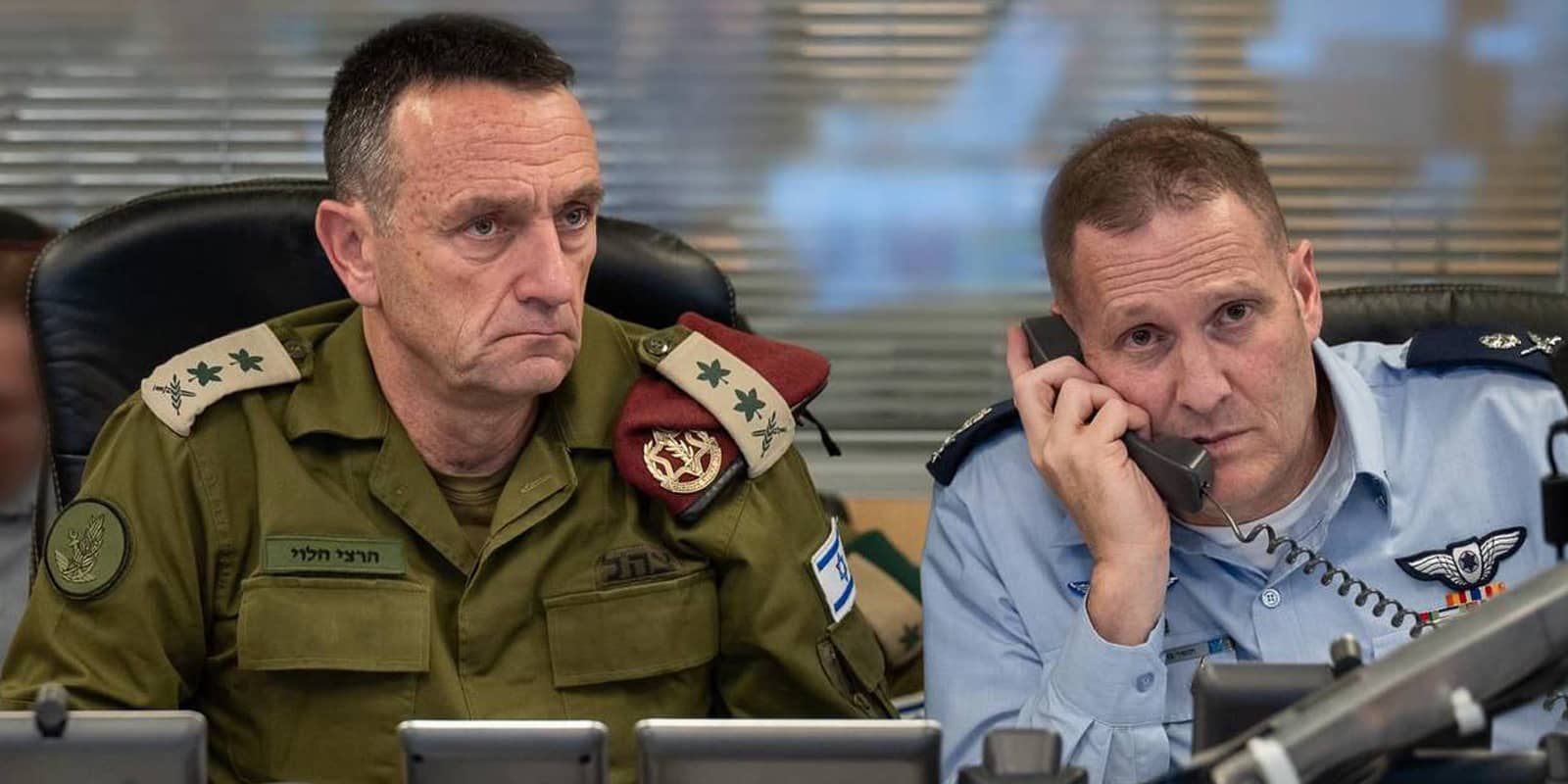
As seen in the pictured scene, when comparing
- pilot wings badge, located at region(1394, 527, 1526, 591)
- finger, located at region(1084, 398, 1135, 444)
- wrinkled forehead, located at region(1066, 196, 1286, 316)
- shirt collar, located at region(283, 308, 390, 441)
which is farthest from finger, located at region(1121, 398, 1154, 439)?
shirt collar, located at region(283, 308, 390, 441)

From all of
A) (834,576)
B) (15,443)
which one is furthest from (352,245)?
(15,443)

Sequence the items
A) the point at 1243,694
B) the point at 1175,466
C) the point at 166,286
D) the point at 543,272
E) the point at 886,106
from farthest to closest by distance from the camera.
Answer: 1. the point at 886,106
2. the point at 166,286
3. the point at 543,272
4. the point at 1175,466
5. the point at 1243,694

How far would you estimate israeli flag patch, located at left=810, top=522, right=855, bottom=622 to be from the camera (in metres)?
2.04

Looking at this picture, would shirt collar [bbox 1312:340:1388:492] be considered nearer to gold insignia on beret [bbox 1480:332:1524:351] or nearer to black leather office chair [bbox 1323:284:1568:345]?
gold insignia on beret [bbox 1480:332:1524:351]

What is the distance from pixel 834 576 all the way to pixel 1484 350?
2.39ft

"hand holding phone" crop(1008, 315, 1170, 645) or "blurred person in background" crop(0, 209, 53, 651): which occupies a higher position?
"hand holding phone" crop(1008, 315, 1170, 645)

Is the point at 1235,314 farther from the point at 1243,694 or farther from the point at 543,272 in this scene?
the point at 1243,694

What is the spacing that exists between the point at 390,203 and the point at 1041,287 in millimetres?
1636

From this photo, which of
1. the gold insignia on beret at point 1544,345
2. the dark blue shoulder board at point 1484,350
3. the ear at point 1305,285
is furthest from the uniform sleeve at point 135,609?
the gold insignia on beret at point 1544,345

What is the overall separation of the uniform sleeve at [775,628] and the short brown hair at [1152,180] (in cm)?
40

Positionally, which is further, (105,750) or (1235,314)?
(1235,314)

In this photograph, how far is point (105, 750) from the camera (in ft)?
3.78

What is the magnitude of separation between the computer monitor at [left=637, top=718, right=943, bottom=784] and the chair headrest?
1.14 metres

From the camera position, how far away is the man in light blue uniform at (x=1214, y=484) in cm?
185
